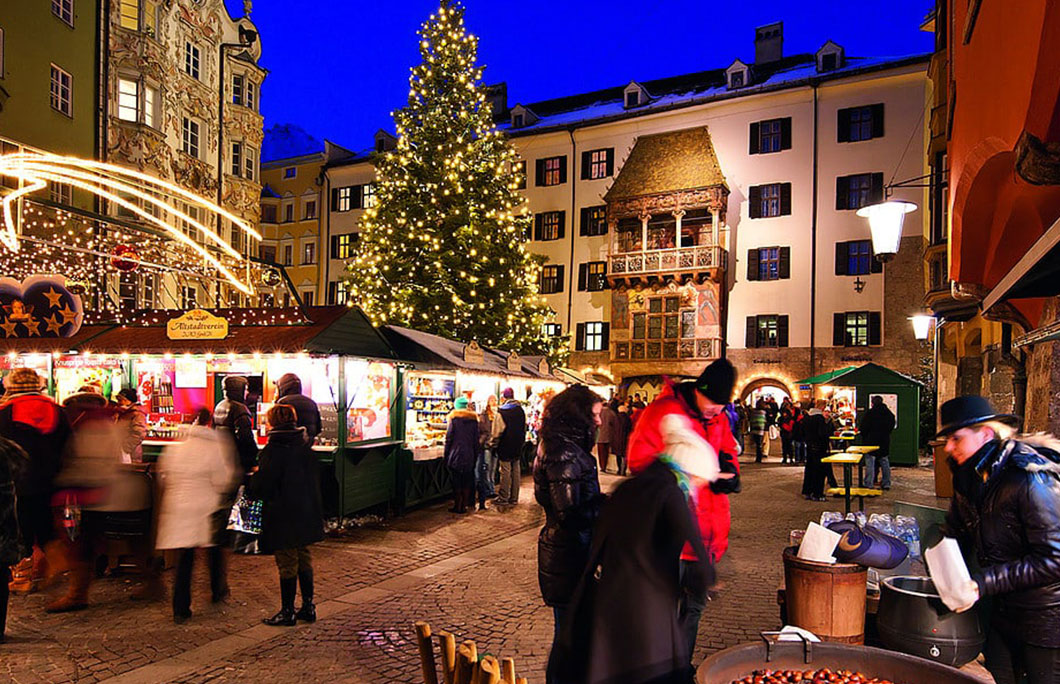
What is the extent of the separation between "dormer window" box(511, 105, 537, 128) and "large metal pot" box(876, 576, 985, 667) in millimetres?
36009

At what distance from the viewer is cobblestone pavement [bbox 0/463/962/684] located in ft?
17.3

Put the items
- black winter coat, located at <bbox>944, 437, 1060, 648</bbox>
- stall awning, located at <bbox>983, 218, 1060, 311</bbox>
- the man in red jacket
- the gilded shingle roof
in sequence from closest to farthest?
1. black winter coat, located at <bbox>944, 437, 1060, 648</bbox>
2. stall awning, located at <bbox>983, 218, 1060, 311</bbox>
3. the man in red jacket
4. the gilded shingle roof

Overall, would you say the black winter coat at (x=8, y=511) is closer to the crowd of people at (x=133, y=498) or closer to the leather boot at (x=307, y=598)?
the crowd of people at (x=133, y=498)

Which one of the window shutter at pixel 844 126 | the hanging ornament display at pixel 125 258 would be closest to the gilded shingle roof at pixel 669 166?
the window shutter at pixel 844 126

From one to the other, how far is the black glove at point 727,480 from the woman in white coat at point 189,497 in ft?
13.6

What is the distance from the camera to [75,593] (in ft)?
21.6

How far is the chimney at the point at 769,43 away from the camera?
34.3m

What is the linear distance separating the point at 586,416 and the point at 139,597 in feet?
15.9

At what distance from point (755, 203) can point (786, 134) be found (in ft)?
9.72

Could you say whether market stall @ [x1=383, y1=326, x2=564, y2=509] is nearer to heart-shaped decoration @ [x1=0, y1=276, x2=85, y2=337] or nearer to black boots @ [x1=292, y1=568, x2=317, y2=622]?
heart-shaped decoration @ [x1=0, y1=276, x2=85, y2=337]

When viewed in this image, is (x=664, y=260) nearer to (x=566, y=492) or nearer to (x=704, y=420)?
(x=704, y=420)

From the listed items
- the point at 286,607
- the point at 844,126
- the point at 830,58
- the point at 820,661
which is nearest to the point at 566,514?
the point at 820,661

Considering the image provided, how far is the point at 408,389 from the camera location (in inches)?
493

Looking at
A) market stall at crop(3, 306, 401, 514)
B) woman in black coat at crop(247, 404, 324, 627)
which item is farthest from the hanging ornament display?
woman in black coat at crop(247, 404, 324, 627)
